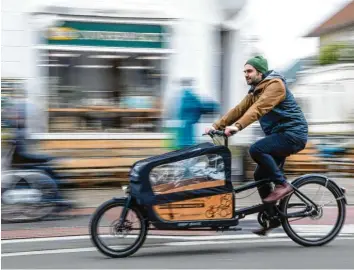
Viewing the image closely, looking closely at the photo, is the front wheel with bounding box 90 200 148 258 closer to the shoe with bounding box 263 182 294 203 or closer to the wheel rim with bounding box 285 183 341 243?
the shoe with bounding box 263 182 294 203

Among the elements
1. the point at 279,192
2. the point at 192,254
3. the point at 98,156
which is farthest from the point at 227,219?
the point at 98,156

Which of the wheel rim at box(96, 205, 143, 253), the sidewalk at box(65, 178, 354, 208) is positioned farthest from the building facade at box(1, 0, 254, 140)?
the wheel rim at box(96, 205, 143, 253)

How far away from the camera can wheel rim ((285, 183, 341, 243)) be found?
844 cm

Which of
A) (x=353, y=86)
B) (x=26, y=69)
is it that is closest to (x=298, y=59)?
(x=353, y=86)

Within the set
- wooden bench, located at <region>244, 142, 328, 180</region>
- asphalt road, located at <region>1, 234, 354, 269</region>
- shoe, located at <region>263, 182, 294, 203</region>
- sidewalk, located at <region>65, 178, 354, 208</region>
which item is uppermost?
shoe, located at <region>263, 182, 294, 203</region>

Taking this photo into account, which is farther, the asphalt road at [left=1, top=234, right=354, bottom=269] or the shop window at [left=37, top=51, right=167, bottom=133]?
the shop window at [left=37, top=51, right=167, bottom=133]

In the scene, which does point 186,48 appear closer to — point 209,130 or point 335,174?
point 335,174

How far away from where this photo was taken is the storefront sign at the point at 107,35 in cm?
1480

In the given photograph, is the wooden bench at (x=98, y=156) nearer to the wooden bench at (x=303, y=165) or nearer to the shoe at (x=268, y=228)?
the wooden bench at (x=303, y=165)

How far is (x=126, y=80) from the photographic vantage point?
1554cm

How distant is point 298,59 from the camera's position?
950 inches

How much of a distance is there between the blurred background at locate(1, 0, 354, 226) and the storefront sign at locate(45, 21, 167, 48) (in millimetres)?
17

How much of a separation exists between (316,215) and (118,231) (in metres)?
1.91

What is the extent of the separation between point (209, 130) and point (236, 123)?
0.30 m
